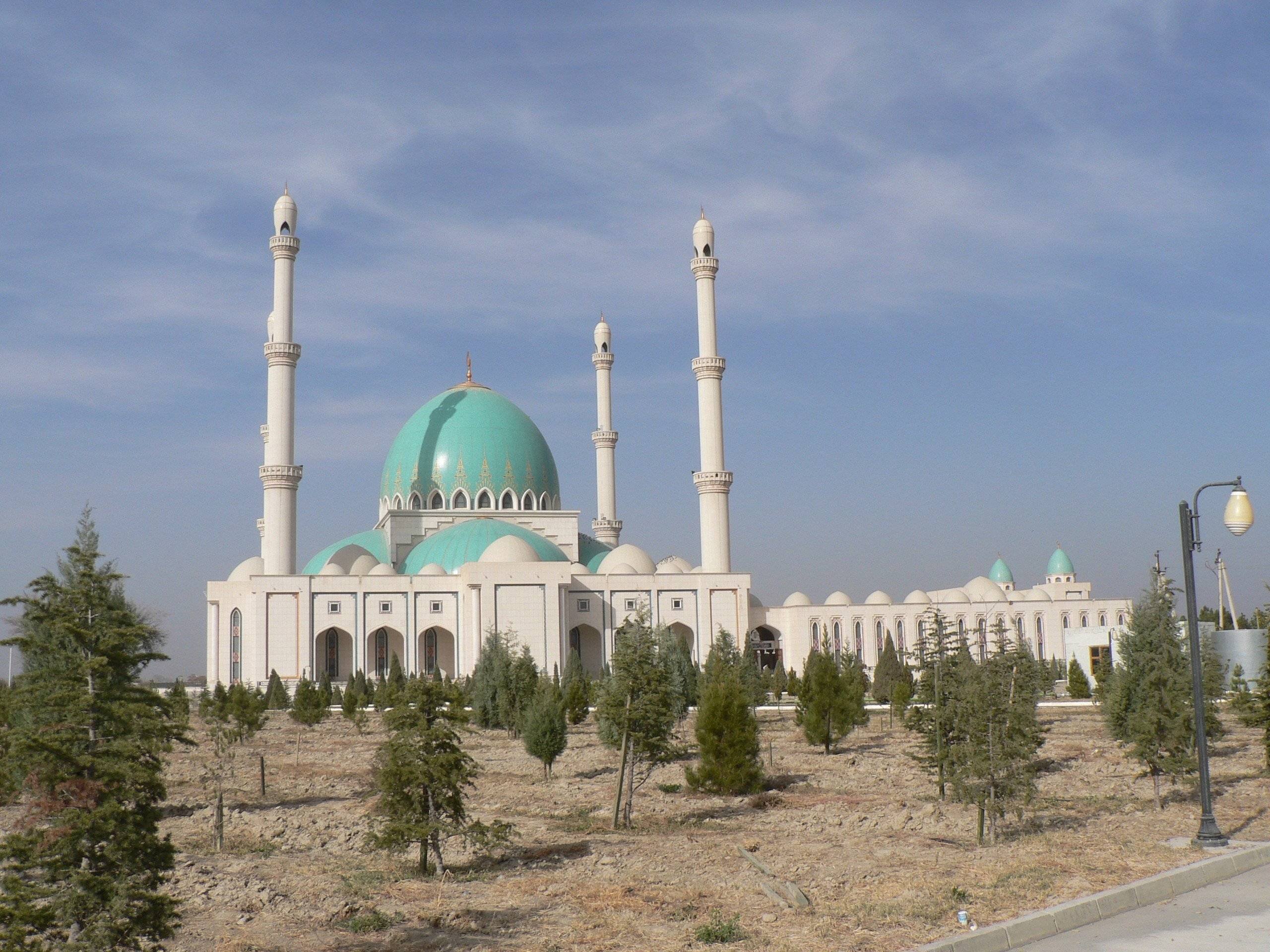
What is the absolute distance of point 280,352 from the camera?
150 feet

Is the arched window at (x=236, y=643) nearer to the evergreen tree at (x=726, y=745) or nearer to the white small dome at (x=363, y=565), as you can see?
the white small dome at (x=363, y=565)

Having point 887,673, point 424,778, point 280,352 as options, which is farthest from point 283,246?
point 424,778

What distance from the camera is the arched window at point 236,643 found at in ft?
157

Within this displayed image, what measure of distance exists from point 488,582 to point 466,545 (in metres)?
4.69

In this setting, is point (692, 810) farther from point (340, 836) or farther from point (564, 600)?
point (564, 600)

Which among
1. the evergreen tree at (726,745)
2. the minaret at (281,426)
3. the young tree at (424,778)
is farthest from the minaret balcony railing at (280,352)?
the young tree at (424,778)

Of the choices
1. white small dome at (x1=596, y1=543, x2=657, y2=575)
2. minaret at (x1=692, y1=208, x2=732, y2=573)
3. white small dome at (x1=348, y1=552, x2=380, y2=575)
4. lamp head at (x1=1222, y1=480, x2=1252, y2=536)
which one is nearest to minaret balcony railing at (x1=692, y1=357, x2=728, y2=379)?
minaret at (x1=692, y1=208, x2=732, y2=573)

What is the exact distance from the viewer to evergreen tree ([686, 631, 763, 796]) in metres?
19.0

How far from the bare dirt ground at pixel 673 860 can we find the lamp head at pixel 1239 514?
3.35 m

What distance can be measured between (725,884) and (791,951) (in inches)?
111

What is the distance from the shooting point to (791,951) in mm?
9391

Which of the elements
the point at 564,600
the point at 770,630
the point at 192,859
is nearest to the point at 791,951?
the point at 192,859

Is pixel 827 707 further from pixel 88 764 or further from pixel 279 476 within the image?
pixel 279 476

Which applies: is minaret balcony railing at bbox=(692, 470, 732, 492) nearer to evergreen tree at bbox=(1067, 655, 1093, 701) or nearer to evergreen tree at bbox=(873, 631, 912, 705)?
evergreen tree at bbox=(873, 631, 912, 705)
